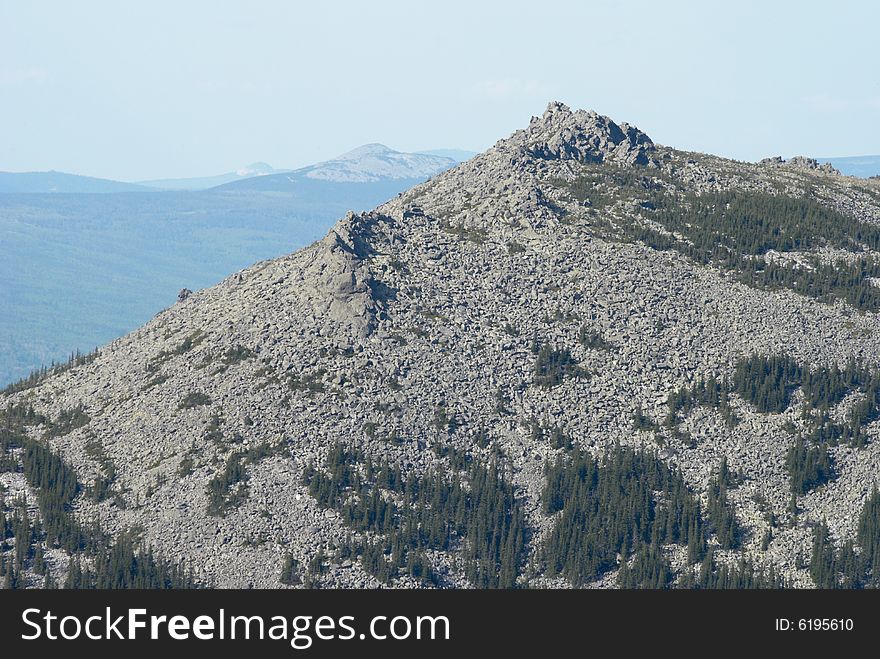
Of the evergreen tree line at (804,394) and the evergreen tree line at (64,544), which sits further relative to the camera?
the evergreen tree line at (804,394)

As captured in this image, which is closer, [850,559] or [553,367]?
[850,559]

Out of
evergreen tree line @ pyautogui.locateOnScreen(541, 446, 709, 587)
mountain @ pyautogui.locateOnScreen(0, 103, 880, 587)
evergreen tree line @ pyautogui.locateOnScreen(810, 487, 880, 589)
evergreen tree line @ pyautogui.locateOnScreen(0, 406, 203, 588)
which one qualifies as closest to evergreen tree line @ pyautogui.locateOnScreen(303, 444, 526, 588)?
mountain @ pyautogui.locateOnScreen(0, 103, 880, 587)

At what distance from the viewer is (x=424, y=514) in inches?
6688

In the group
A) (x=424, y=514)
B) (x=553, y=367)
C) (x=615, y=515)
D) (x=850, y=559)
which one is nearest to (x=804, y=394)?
(x=850, y=559)

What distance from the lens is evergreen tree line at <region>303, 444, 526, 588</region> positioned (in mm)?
162750

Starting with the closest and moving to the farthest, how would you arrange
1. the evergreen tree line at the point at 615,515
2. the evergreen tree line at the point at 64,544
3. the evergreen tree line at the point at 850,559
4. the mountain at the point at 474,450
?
the evergreen tree line at the point at 850,559
the evergreen tree line at the point at 64,544
the mountain at the point at 474,450
the evergreen tree line at the point at 615,515

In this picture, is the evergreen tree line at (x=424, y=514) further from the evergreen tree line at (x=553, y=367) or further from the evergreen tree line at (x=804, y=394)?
the evergreen tree line at (x=804, y=394)

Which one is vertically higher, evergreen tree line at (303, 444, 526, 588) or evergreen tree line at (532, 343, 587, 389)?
evergreen tree line at (532, 343, 587, 389)

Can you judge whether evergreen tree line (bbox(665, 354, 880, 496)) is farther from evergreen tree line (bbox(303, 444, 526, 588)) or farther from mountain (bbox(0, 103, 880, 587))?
evergreen tree line (bbox(303, 444, 526, 588))

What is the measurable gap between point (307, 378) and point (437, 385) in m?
18.5

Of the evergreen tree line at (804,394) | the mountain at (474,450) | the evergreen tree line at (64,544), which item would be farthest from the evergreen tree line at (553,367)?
the evergreen tree line at (64,544)

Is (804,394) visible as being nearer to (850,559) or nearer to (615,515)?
(850,559)

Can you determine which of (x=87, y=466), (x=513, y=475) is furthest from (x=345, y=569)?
(x=87, y=466)

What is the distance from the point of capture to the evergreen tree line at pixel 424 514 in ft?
534
